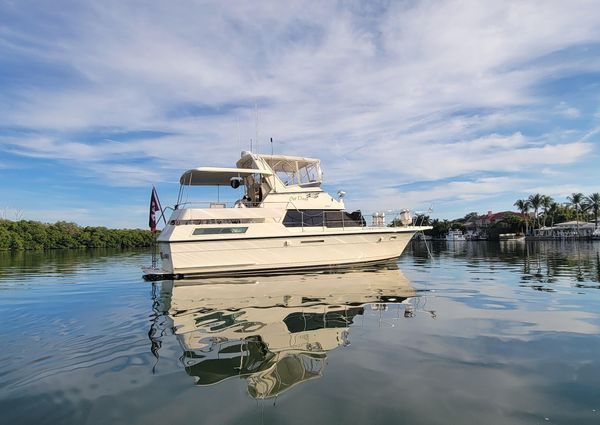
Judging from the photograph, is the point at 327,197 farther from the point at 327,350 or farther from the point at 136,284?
the point at 327,350

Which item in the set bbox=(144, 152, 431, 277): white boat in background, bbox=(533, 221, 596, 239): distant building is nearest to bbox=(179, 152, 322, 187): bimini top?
bbox=(144, 152, 431, 277): white boat in background

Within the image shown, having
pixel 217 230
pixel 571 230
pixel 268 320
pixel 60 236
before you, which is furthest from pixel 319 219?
pixel 571 230

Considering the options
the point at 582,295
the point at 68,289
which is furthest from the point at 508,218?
the point at 68,289

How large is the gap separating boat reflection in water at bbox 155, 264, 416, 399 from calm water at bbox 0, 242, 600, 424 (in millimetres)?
34

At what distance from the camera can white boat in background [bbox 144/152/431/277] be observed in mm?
14719

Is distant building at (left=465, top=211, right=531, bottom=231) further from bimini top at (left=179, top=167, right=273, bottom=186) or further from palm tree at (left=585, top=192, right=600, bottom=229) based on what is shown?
bimini top at (left=179, top=167, right=273, bottom=186)

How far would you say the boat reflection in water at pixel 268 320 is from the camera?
4.73 m

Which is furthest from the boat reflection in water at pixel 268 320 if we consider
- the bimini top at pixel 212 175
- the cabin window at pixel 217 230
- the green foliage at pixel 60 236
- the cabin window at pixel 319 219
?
the green foliage at pixel 60 236

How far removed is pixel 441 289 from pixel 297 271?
6340 mm

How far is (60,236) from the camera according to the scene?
66875 mm

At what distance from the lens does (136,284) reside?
1386 centimetres

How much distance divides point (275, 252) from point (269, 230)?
0.98 meters

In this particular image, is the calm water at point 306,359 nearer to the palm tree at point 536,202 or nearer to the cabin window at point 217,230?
the cabin window at point 217,230

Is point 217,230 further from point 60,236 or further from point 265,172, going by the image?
point 60,236
